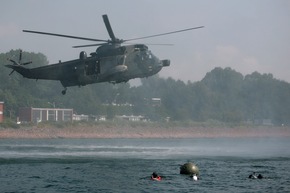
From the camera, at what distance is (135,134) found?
7185 inches

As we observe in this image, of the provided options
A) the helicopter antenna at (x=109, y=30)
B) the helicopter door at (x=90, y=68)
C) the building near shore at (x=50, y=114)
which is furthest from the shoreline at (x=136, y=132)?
the helicopter door at (x=90, y=68)

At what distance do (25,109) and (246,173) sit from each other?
419 ft

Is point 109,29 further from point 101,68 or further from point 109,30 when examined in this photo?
point 101,68

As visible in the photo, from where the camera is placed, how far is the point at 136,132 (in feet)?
602

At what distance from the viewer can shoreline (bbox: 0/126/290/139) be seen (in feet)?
536

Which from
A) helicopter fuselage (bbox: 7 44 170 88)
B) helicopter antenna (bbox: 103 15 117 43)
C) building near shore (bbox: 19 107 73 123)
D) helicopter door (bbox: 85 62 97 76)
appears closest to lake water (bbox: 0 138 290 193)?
helicopter fuselage (bbox: 7 44 170 88)

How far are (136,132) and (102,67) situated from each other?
351 feet

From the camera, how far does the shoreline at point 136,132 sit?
163250 mm

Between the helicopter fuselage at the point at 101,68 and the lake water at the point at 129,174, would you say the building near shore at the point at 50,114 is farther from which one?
the helicopter fuselage at the point at 101,68

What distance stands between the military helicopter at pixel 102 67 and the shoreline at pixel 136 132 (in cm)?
8633

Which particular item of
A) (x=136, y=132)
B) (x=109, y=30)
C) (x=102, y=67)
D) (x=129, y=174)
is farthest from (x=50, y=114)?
(x=129, y=174)

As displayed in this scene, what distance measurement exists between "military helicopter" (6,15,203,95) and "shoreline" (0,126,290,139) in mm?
86333

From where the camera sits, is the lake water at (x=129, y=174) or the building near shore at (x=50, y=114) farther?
the building near shore at (x=50, y=114)

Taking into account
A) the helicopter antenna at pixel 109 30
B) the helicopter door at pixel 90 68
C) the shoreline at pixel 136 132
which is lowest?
the shoreline at pixel 136 132
